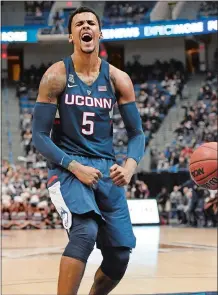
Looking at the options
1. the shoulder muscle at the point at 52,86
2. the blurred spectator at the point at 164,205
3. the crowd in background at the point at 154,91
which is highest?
the crowd in background at the point at 154,91

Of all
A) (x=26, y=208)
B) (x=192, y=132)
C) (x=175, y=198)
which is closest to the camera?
(x=26, y=208)

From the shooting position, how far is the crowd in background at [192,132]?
19641 millimetres

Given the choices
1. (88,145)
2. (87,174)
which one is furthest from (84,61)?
(87,174)

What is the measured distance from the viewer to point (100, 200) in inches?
148

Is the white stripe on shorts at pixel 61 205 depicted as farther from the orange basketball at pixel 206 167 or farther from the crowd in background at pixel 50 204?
the crowd in background at pixel 50 204

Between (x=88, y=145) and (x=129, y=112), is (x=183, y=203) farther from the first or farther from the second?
(x=88, y=145)

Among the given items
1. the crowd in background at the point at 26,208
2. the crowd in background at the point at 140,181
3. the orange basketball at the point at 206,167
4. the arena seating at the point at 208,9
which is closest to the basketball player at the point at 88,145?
the orange basketball at the point at 206,167

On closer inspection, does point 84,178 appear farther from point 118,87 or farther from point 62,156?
point 118,87

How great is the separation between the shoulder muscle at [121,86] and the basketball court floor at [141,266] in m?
2.39

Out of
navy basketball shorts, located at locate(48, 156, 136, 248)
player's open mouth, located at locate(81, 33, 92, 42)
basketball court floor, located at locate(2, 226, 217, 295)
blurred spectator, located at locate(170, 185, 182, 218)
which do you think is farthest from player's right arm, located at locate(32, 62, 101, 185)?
blurred spectator, located at locate(170, 185, 182, 218)

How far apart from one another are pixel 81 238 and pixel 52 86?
100 centimetres

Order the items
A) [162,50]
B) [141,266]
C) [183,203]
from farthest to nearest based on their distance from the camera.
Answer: [162,50], [183,203], [141,266]

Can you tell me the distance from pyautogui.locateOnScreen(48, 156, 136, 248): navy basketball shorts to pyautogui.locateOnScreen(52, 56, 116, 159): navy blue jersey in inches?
3.4

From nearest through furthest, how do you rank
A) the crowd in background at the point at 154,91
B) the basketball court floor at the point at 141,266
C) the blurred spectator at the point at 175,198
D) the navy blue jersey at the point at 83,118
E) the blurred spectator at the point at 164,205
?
the navy blue jersey at the point at 83,118, the basketball court floor at the point at 141,266, the blurred spectator at the point at 175,198, the blurred spectator at the point at 164,205, the crowd in background at the point at 154,91
